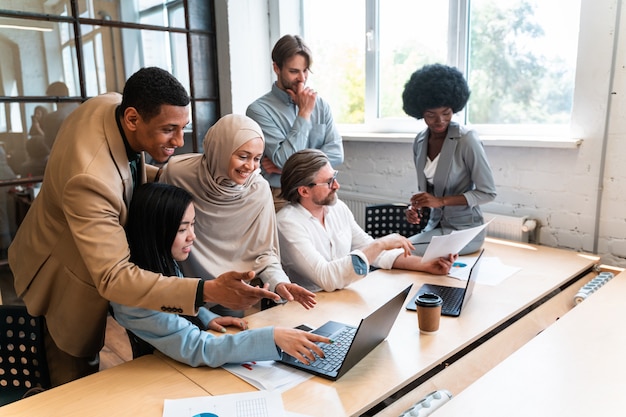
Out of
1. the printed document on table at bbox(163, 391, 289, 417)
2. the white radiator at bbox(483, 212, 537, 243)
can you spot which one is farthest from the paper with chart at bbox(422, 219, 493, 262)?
the printed document on table at bbox(163, 391, 289, 417)

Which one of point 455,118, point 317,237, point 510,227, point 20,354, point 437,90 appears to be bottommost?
point 20,354

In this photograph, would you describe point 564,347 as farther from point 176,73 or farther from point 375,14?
point 176,73

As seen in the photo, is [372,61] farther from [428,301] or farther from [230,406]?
[230,406]

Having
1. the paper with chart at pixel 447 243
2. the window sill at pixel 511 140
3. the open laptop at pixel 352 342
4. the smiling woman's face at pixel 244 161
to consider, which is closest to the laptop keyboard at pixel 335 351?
the open laptop at pixel 352 342

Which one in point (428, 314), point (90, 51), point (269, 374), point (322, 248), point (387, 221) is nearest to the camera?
point (269, 374)

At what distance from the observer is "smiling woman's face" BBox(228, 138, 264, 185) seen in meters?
1.89

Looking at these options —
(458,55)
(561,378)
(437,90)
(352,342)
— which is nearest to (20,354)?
(352,342)

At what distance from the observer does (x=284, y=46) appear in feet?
7.97

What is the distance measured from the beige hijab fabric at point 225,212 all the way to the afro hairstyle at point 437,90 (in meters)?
0.99

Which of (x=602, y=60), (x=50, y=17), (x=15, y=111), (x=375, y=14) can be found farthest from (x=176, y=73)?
(x=602, y=60)

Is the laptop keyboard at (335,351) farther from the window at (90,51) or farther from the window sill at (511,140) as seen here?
the window at (90,51)

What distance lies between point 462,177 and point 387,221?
0.56 m

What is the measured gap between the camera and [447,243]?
6.55 feet

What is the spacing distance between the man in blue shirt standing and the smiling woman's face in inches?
17.8
